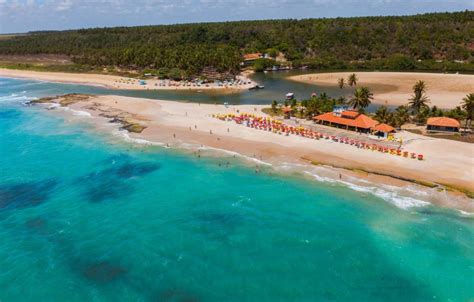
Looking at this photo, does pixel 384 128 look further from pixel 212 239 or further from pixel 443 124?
pixel 212 239

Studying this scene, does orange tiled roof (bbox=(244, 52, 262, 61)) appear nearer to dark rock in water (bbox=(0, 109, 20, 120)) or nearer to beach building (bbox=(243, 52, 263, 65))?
beach building (bbox=(243, 52, 263, 65))

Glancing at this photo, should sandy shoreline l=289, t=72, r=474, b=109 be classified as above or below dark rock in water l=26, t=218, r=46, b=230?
above

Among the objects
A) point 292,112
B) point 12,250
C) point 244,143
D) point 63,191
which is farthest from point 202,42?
point 12,250

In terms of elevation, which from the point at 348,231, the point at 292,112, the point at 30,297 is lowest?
the point at 30,297

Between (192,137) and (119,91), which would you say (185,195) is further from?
(119,91)

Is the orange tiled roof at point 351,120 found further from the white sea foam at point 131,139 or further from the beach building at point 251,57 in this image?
the beach building at point 251,57

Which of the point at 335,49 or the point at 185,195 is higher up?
the point at 335,49

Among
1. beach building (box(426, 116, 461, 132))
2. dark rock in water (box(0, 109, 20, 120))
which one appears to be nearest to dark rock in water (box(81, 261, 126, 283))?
beach building (box(426, 116, 461, 132))
